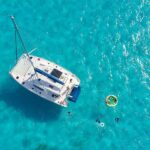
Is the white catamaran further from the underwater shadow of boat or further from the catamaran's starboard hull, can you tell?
the underwater shadow of boat

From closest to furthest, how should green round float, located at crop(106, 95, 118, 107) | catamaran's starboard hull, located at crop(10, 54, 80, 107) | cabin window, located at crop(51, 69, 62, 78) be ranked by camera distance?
catamaran's starboard hull, located at crop(10, 54, 80, 107) < cabin window, located at crop(51, 69, 62, 78) < green round float, located at crop(106, 95, 118, 107)

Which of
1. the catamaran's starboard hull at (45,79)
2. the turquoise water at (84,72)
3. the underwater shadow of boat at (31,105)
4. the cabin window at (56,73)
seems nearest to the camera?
the catamaran's starboard hull at (45,79)

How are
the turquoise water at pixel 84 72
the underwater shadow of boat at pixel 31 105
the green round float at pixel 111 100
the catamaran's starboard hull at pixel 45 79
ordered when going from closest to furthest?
the catamaran's starboard hull at pixel 45 79, the turquoise water at pixel 84 72, the underwater shadow of boat at pixel 31 105, the green round float at pixel 111 100

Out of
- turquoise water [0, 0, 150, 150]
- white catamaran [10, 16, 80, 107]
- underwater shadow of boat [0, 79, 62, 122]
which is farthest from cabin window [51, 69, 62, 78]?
underwater shadow of boat [0, 79, 62, 122]

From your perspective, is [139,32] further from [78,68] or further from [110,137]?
[110,137]

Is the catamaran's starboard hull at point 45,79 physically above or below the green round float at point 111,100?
below

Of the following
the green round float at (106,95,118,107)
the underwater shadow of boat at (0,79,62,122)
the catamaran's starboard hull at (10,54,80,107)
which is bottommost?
the underwater shadow of boat at (0,79,62,122)

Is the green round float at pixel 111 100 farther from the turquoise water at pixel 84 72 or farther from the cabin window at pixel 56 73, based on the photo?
the cabin window at pixel 56 73

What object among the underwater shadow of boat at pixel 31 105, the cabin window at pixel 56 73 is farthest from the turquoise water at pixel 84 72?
the cabin window at pixel 56 73
